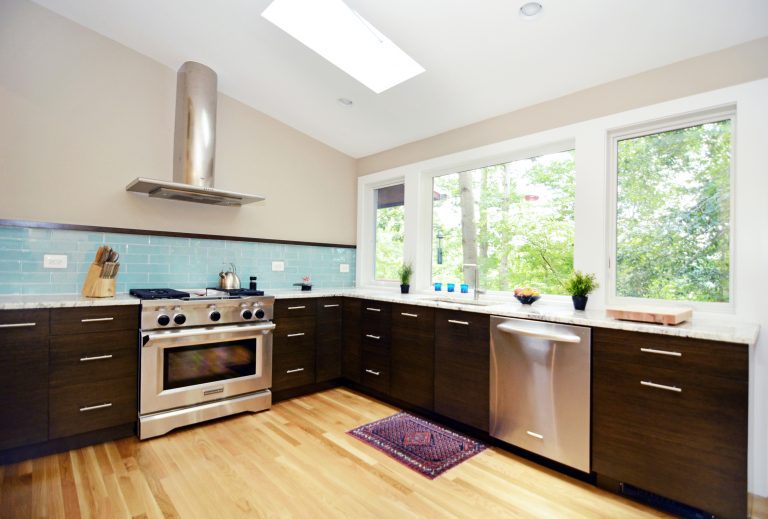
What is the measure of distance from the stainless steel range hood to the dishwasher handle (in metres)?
2.19

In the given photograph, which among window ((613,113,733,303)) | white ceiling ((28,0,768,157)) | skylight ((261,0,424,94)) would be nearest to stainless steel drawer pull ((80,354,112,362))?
white ceiling ((28,0,768,157))

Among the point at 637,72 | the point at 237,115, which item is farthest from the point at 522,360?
the point at 237,115

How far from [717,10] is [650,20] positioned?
0.95 feet

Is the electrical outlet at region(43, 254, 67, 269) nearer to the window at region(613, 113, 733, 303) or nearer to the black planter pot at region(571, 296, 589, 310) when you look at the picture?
the black planter pot at region(571, 296, 589, 310)

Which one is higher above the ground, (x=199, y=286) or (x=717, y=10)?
(x=717, y=10)

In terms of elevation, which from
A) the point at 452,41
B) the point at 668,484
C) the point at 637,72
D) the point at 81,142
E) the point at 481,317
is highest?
the point at 452,41

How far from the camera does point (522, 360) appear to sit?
7.73ft

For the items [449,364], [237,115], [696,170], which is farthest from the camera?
[237,115]

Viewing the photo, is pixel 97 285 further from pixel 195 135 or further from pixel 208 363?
pixel 195 135

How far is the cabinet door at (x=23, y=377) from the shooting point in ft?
7.05

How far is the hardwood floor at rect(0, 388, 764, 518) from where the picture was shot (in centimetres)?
185

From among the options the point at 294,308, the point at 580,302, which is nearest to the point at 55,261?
the point at 294,308

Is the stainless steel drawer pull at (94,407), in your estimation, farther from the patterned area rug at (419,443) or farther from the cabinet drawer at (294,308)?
the patterned area rug at (419,443)

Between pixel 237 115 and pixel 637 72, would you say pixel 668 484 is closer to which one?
pixel 637 72
